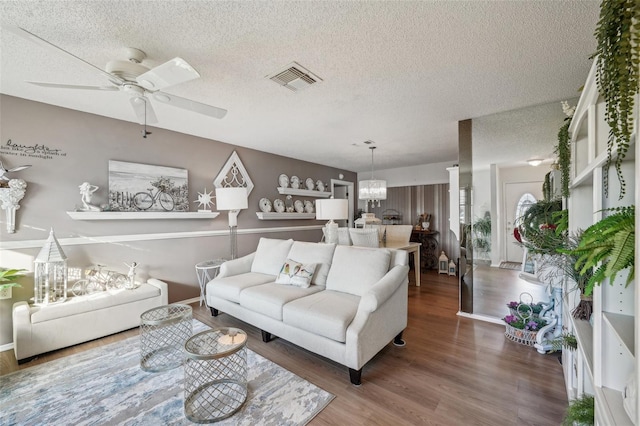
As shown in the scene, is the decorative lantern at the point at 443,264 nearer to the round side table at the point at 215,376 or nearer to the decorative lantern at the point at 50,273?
the round side table at the point at 215,376

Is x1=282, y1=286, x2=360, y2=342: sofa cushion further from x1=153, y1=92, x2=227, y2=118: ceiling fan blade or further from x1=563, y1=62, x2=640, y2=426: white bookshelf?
x1=153, y1=92, x2=227, y2=118: ceiling fan blade

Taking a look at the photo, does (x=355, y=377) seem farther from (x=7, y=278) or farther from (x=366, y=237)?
(x=7, y=278)

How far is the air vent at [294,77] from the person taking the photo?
213 cm

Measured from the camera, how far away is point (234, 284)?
2.96 m

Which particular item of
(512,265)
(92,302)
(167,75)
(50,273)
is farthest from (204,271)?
(512,265)

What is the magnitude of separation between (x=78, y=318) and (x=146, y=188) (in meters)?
1.63

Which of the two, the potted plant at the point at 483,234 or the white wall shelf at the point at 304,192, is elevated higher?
the white wall shelf at the point at 304,192

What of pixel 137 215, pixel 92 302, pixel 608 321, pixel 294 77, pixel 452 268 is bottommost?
pixel 452 268

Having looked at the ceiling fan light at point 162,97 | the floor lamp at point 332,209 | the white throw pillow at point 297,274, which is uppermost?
the ceiling fan light at point 162,97

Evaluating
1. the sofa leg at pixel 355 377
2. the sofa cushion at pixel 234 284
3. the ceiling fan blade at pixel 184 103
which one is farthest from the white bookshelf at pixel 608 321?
the sofa cushion at pixel 234 284

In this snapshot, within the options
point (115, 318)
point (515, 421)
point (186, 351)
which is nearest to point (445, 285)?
point (515, 421)

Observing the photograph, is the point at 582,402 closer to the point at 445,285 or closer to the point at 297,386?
the point at 297,386

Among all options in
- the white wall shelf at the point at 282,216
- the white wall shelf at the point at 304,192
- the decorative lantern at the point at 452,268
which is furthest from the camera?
the decorative lantern at the point at 452,268

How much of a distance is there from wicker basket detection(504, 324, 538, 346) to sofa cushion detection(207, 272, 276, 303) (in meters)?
2.59
